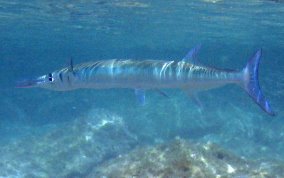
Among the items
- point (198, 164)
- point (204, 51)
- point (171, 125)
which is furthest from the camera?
point (204, 51)

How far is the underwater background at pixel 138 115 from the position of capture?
12.4m

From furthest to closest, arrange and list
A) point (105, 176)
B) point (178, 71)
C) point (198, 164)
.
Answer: point (105, 176) → point (198, 164) → point (178, 71)

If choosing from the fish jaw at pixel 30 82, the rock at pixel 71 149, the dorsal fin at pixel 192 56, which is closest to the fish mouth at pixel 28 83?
the fish jaw at pixel 30 82

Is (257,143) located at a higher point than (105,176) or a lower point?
lower

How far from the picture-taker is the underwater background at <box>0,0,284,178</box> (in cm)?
1241

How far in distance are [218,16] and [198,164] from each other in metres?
18.8

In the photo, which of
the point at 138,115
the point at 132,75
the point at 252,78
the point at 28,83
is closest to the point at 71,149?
the point at 138,115

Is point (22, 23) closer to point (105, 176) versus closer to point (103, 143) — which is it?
point (103, 143)

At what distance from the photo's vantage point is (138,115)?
2339 cm

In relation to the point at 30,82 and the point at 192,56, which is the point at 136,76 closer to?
the point at 192,56

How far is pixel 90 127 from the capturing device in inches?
724

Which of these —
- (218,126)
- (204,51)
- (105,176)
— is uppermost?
(105,176)

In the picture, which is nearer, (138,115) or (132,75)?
(132,75)

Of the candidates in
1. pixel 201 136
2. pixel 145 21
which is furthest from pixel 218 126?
pixel 145 21
